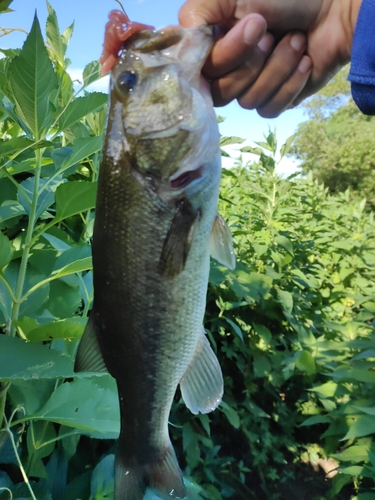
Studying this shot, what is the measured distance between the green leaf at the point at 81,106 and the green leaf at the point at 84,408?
2.56ft

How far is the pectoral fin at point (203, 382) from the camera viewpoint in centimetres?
115

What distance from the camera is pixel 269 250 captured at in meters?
3.18

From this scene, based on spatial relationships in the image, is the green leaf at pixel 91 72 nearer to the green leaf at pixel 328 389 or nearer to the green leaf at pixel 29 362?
the green leaf at pixel 29 362

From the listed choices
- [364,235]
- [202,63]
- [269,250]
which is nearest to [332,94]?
[364,235]

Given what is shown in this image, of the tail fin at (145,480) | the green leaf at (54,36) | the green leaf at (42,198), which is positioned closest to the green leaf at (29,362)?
the tail fin at (145,480)

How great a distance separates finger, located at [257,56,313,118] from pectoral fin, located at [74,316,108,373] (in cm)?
87

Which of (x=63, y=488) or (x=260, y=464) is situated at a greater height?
(x=63, y=488)

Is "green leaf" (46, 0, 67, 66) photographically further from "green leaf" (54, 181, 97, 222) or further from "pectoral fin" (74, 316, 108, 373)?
"pectoral fin" (74, 316, 108, 373)

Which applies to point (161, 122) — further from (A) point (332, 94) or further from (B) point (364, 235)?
(A) point (332, 94)

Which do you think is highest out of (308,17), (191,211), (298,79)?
(308,17)

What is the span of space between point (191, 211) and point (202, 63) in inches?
13.8

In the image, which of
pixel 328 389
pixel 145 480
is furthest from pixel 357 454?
pixel 145 480

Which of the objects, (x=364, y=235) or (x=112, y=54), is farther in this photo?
(x=364, y=235)

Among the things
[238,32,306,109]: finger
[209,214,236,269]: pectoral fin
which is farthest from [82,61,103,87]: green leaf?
[209,214,236,269]: pectoral fin
